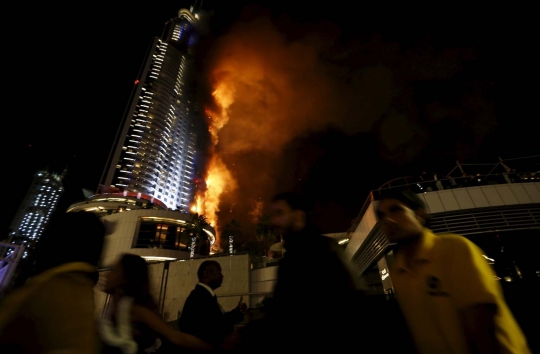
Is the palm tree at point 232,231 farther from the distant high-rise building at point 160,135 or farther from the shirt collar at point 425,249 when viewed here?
the shirt collar at point 425,249

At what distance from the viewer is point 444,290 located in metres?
1.68

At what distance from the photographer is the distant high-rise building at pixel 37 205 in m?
97.4

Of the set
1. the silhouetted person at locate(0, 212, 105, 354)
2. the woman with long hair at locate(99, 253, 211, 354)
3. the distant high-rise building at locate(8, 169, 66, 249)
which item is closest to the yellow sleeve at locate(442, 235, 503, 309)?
the woman with long hair at locate(99, 253, 211, 354)

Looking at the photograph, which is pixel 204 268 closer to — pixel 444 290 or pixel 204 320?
pixel 204 320

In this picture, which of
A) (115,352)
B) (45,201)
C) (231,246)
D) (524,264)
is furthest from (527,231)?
(45,201)

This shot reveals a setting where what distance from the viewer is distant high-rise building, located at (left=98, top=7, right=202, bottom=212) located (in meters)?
69.1

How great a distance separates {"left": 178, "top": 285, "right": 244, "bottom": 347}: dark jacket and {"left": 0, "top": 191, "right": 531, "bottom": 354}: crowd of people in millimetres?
13

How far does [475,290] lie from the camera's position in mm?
1459

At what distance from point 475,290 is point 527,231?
15825 mm

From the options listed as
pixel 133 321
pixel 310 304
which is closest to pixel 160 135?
pixel 133 321

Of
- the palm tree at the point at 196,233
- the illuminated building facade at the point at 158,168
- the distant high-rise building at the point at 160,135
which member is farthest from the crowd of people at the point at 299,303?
the distant high-rise building at the point at 160,135

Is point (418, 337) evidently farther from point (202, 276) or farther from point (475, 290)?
point (202, 276)

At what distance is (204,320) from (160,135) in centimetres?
8468

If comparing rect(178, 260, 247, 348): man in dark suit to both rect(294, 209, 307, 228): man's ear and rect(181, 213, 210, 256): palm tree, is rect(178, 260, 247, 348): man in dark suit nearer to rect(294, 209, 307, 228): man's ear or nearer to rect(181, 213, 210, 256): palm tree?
rect(294, 209, 307, 228): man's ear
